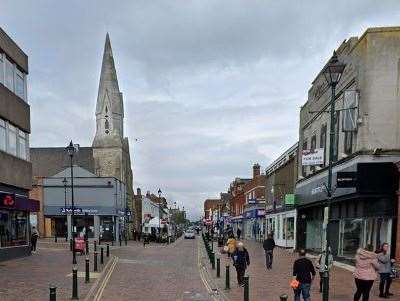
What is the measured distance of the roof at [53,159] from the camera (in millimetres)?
75812

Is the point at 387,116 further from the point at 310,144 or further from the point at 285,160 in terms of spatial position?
the point at 285,160

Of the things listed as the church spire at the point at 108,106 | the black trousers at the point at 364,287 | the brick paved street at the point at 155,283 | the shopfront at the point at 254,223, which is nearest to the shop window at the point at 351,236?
the brick paved street at the point at 155,283

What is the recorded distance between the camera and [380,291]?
44.9 ft

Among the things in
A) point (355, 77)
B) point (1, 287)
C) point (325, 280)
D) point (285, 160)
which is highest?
point (355, 77)

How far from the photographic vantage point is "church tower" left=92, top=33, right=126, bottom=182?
7481 centimetres

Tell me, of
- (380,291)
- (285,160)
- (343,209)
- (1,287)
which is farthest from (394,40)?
(285,160)

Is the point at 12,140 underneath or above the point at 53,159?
underneath

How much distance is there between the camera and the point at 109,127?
77500 mm

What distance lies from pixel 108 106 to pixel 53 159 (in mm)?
12159

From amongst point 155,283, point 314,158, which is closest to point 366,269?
point 314,158

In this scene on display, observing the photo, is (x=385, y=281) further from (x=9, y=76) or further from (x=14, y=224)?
(x=9, y=76)

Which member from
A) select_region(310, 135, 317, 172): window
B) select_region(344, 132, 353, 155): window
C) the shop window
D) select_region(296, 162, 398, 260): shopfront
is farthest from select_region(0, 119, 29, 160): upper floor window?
the shop window

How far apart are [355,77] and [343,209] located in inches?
247

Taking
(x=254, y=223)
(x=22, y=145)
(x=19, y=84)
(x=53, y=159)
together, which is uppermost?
(x=19, y=84)
